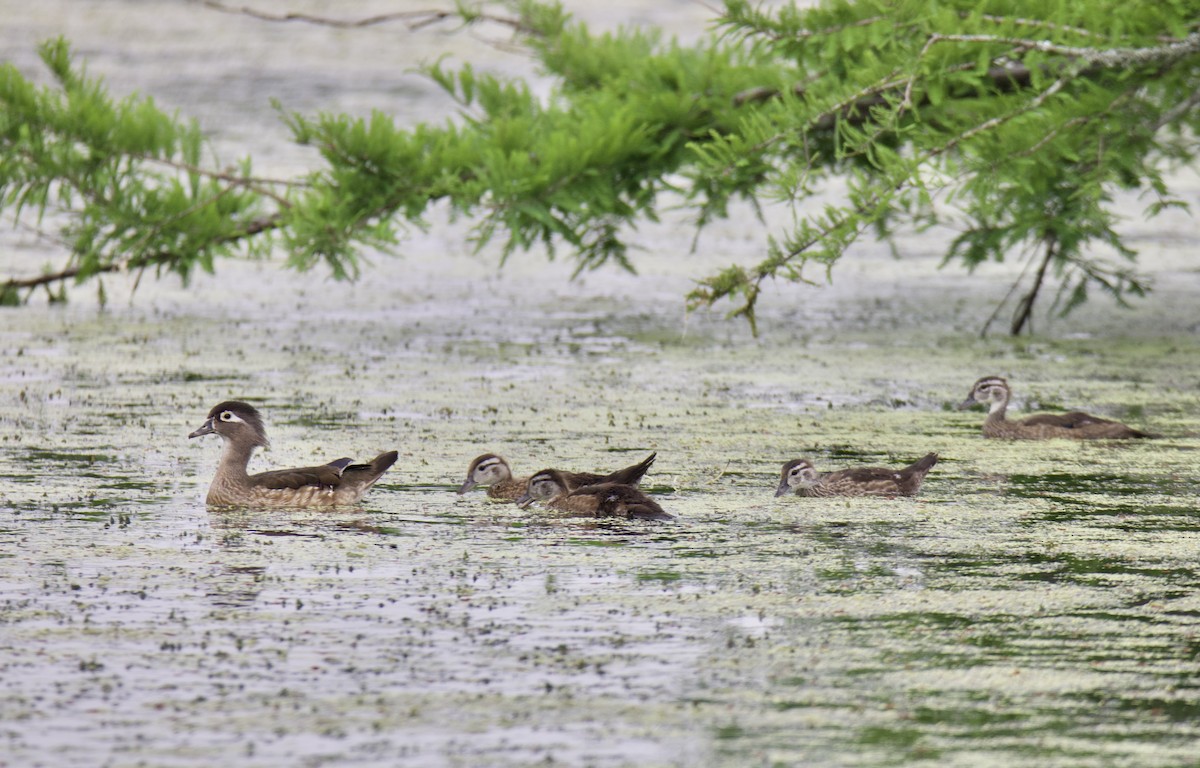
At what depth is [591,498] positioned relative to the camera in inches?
302

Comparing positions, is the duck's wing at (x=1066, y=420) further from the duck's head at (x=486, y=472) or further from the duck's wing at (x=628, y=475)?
the duck's head at (x=486, y=472)

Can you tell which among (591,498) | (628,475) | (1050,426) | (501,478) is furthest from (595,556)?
(1050,426)

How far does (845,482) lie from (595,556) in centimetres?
152

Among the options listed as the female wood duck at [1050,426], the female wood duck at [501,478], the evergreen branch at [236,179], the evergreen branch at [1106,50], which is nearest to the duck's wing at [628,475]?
the female wood duck at [501,478]

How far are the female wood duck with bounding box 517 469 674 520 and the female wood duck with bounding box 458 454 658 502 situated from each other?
0.05 m

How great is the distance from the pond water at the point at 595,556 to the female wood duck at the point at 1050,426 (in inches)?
3.8

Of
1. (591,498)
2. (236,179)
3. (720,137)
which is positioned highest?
(720,137)

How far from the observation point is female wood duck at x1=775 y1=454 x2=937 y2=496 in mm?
8055

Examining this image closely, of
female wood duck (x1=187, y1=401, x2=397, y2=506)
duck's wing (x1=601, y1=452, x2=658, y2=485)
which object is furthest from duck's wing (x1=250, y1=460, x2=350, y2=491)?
duck's wing (x1=601, y1=452, x2=658, y2=485)

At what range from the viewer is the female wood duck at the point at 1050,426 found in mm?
9602

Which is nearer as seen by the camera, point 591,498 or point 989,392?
point 591,498

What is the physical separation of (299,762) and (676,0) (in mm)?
23636

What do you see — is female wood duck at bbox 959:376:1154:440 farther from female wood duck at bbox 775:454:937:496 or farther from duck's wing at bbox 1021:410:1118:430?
female wood duck at bbox 775:454:937:496

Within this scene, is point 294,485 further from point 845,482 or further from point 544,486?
point 845,482
